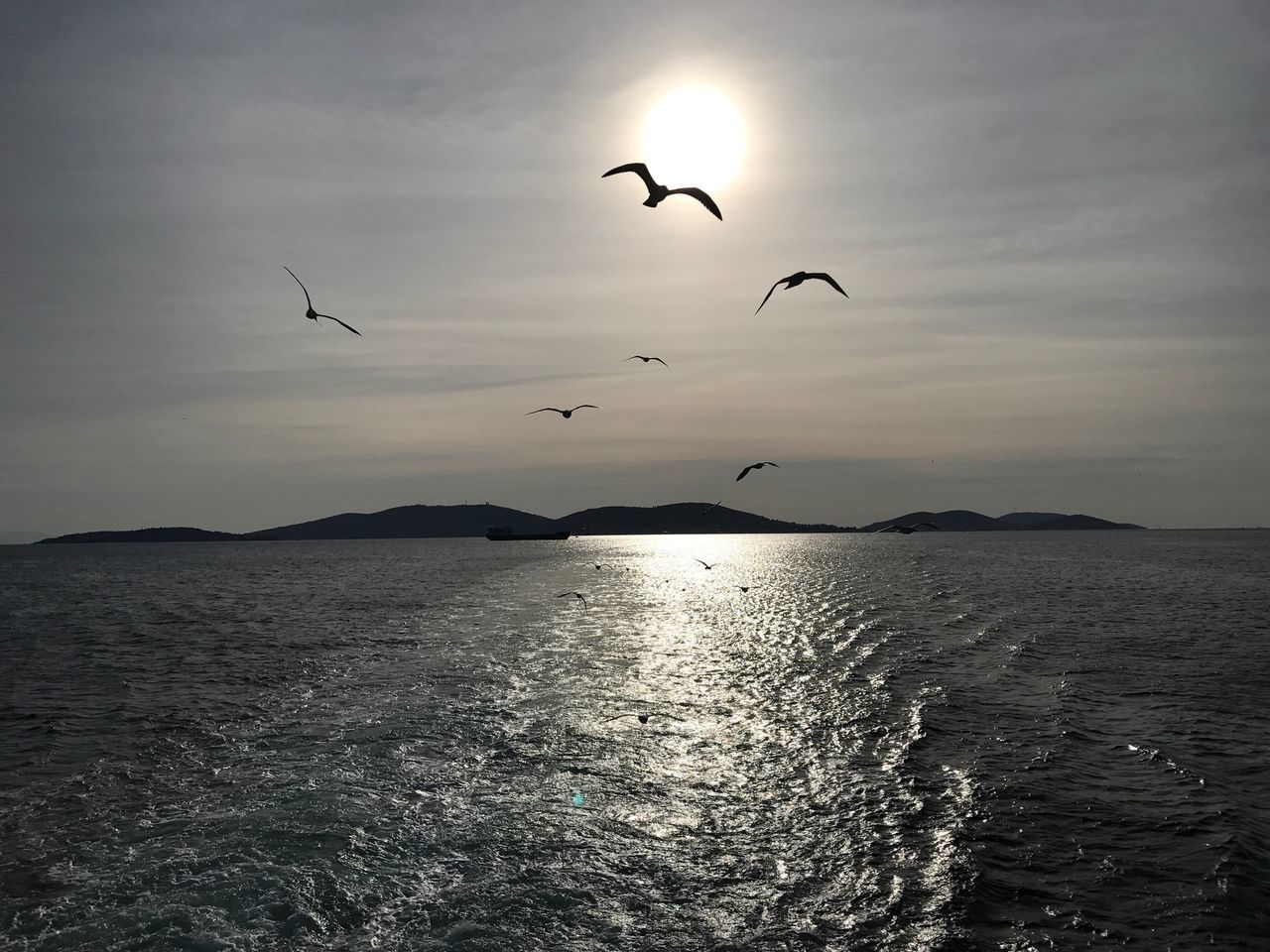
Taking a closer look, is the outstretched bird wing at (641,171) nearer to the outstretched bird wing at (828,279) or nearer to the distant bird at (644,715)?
the outstretched bird wing at (828,279)

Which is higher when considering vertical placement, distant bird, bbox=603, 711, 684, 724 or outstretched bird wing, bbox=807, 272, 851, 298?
outstretched bird wing, bbox=807, 272, 851, 298

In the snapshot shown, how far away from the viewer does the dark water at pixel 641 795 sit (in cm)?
1225

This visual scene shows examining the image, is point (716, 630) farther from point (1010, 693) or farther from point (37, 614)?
point (37, 614)

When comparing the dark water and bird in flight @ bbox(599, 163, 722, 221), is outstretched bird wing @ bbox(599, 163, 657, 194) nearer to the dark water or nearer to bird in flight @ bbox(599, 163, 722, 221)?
bird in flight @ bbox(599, 163, 722, 221)

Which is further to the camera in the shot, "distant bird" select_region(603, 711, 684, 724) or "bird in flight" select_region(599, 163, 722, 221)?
"distant bird" select_region(603, 711, 684, 724)

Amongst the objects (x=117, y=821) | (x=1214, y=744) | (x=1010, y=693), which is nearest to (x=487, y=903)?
(x=117, y=821)

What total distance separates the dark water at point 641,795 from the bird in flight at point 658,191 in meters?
11.4

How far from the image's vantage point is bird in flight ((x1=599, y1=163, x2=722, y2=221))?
1428 cm

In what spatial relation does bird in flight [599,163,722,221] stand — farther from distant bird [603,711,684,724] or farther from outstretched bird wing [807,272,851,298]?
distant bird [603,711,684,724]

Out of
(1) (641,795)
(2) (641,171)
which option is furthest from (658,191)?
(1) (641,795)

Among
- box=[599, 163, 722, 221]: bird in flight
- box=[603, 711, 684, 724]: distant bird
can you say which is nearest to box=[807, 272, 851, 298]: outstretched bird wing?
box=[599, 163, 722, 221]: bird in flight

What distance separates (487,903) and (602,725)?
10650 mm

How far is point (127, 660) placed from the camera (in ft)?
122

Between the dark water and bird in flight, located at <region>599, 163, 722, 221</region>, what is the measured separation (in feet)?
37.4
